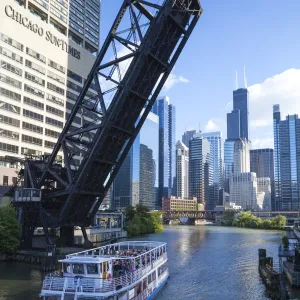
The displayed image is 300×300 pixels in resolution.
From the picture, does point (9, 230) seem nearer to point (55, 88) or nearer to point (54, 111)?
point (54, 111)

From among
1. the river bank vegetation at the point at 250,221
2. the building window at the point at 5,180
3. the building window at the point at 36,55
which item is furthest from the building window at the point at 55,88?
the river bank vegetation at the point at 250,221

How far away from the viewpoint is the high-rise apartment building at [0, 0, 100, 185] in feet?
252

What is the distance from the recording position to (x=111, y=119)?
131ft

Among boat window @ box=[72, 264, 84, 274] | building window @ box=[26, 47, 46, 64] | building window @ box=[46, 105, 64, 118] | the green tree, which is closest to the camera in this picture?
boat window @ box=[72, 264, 84, 274]

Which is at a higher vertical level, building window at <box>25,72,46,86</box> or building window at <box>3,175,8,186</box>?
building window at <box>25,72,46,86</box>

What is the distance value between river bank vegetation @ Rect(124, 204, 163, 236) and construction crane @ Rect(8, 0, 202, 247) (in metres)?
39.8

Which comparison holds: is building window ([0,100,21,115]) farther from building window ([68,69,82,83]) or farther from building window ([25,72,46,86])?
building window ([68,69,82,83])

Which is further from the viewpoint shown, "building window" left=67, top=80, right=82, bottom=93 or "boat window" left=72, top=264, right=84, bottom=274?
"building window" left=67, top=80, right=82, bottom=93

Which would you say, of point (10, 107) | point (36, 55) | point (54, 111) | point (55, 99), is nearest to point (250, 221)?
point (54, 111)

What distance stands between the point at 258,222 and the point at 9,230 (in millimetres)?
109048

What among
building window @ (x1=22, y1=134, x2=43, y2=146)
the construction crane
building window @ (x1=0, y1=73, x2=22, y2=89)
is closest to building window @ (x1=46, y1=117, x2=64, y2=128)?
building window @ (x1=22, y1=134, x2=43, y2=146)

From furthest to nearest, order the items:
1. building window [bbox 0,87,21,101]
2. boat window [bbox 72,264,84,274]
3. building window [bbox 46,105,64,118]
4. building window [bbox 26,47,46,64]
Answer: building window [bbox 46,105,64,118]
building window [bbox 26,47,46,64]
building window [bbox 0,87,21,101]
boat window [bbox 72,264,84,274]

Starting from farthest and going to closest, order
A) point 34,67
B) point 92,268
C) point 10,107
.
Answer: point 34,67 < point 10,107 < point 92,268

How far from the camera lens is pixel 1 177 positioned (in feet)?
232
